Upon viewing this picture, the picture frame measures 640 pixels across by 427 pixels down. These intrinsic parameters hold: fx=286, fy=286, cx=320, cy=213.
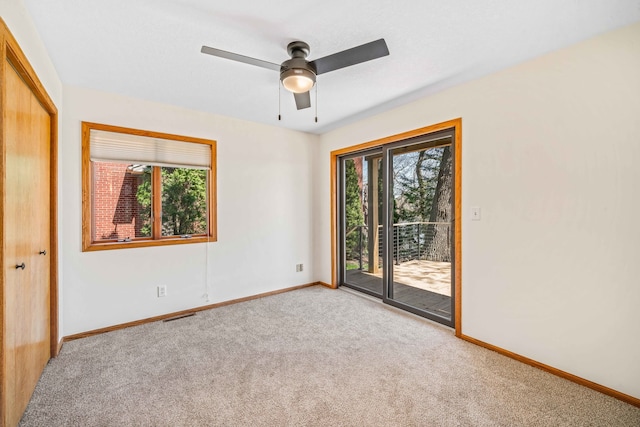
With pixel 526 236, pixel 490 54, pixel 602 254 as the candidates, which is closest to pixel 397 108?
pixel 490 54

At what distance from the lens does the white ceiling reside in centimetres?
167

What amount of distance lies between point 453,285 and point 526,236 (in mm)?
858

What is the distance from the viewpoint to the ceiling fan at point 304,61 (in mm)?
1740

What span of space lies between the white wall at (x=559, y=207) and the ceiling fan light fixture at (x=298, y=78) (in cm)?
160

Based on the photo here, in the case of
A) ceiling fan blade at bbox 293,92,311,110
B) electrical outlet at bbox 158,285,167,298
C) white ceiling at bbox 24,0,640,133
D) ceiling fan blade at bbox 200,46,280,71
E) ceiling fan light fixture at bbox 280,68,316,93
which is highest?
white ceiling at bbox 24,0,640,133

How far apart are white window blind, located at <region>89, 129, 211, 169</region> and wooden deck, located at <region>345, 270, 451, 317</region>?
2615mm

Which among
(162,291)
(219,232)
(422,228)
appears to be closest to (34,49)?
(219,232)

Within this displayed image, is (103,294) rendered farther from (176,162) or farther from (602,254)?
(602,254)

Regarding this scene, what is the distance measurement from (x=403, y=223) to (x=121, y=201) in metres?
3.27

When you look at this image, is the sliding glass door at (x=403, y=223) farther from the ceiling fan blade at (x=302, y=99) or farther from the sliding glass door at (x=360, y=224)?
the ceiling fan blade at (x=302, y=99)

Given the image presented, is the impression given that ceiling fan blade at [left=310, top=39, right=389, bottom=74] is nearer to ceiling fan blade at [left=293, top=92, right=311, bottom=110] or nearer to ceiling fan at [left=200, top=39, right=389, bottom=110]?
ceiling fan at [left=200, top=39, right=389, bottom=110]

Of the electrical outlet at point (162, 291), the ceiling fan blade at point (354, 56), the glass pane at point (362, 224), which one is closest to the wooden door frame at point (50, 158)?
the electrical outlet at point (162, 291)

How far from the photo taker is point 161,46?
2.07 meters

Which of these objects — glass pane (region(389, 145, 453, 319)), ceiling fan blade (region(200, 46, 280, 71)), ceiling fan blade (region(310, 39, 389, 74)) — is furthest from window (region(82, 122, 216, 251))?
glass pane (region(389, 145, 453, 319))
